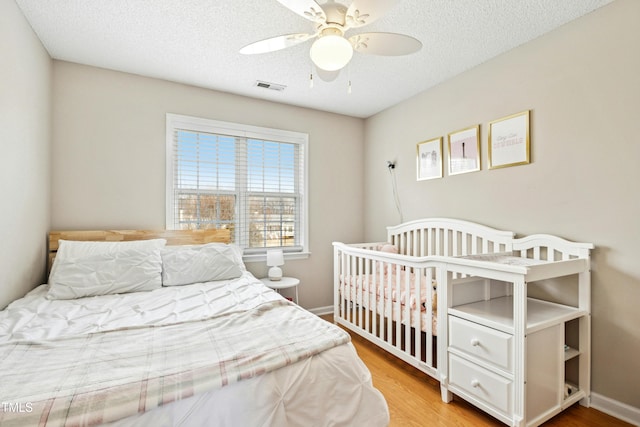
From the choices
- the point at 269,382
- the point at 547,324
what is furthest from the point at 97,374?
the point at 547,324

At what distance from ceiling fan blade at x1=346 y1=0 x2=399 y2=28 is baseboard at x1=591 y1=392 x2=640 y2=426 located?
99.8 inches

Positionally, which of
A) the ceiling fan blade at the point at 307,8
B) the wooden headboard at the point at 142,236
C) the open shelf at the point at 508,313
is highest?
the ceiling fan blade at the point at 307,8

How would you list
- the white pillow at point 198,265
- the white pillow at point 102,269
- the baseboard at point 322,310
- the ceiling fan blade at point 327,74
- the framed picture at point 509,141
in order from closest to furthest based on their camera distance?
the ceiling fan blade at point 327,74
the white pillow at point 102,269
the framed picture at point 509,141
the white pillow at point 198,265
the baseboard at point 322,310

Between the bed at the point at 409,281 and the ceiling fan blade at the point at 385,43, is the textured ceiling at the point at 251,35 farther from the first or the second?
the bed at the point at 409,281

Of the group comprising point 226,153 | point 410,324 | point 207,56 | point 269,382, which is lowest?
point 410,324

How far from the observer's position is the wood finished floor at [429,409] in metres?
1.74

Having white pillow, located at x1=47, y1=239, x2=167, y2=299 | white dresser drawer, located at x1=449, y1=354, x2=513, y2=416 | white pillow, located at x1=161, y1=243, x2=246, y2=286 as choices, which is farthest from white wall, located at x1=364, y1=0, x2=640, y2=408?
white pillow, located at x1=47, y1=239, x2=167, y2=299

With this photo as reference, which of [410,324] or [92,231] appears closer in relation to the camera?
[410,324]

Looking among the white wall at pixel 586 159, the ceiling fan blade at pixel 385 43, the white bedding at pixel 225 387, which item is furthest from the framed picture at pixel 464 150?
the white bedding at pixel 225 387

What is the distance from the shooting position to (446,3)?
6.08 ft

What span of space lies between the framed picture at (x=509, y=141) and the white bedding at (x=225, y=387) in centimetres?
195

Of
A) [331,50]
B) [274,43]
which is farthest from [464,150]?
[274,43]

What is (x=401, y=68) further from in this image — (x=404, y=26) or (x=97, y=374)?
(x=97, y=374)

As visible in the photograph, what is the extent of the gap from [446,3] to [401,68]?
2.66ft
